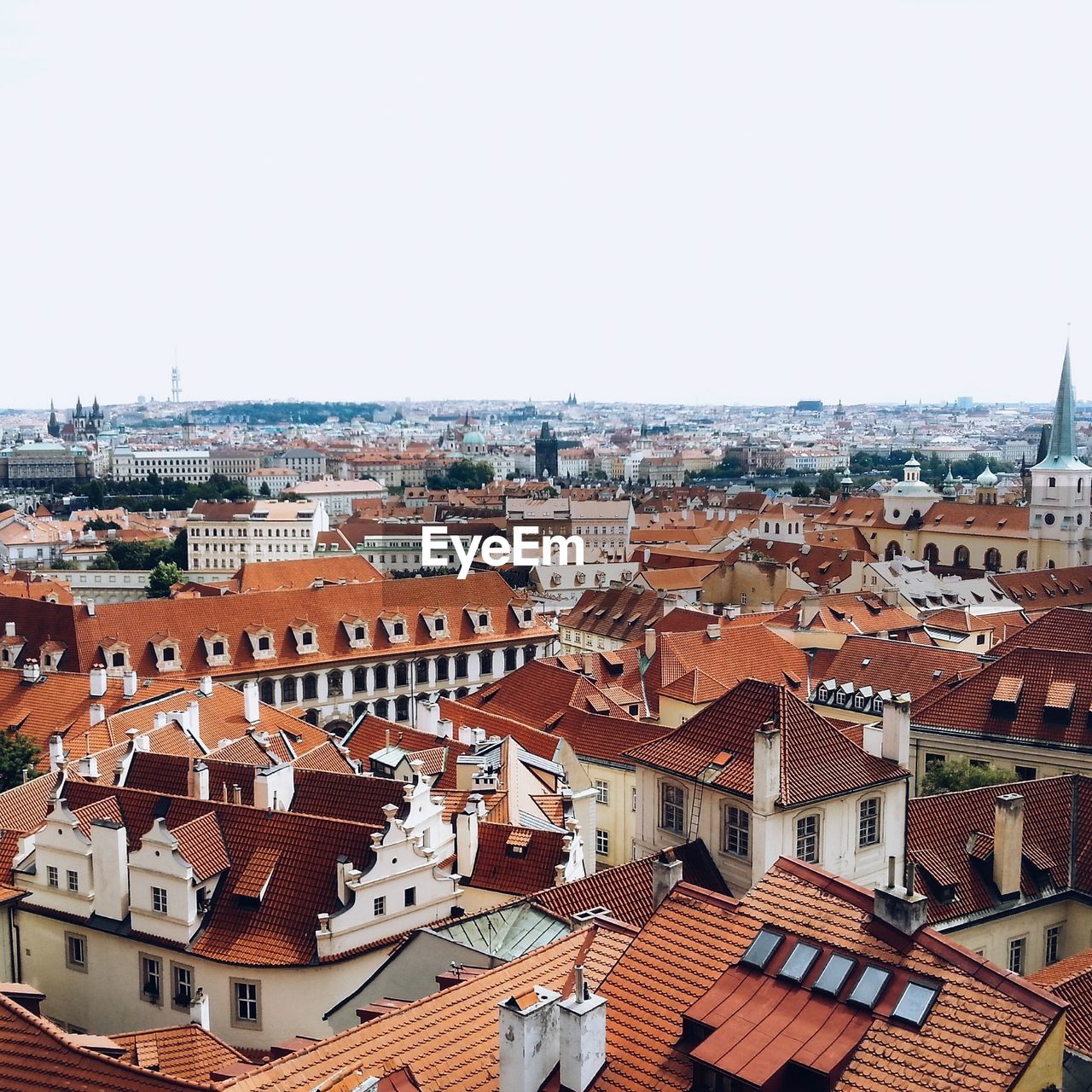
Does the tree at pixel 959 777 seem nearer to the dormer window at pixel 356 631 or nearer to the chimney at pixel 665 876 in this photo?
the chimney at pixel 665 876

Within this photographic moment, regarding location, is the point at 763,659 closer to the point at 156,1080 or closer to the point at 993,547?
the point at 156,1080

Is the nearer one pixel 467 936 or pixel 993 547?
pixel 467 936

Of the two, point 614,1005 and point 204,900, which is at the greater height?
point 614,1005

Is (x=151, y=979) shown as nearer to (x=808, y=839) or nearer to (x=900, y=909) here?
(x=808, y=839)

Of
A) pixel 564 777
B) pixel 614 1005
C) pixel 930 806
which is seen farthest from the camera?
pixel 564 777

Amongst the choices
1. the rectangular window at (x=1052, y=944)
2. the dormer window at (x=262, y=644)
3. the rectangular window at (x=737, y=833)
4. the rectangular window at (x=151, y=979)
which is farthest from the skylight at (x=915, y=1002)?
the dormer window at (x=262, y=644)

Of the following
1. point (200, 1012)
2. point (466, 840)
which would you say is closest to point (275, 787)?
point (466, 840)

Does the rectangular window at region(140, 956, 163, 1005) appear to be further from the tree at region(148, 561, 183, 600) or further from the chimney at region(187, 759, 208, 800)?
the tree at region(148, 561, 183, 600)

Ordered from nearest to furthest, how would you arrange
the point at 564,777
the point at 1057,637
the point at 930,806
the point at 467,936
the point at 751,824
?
the point at 467,936 → the point at 751,824 → the point at 930,806 → the point at 564,777 → the point at 1057,637

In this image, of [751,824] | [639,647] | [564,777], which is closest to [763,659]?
[639,647]
